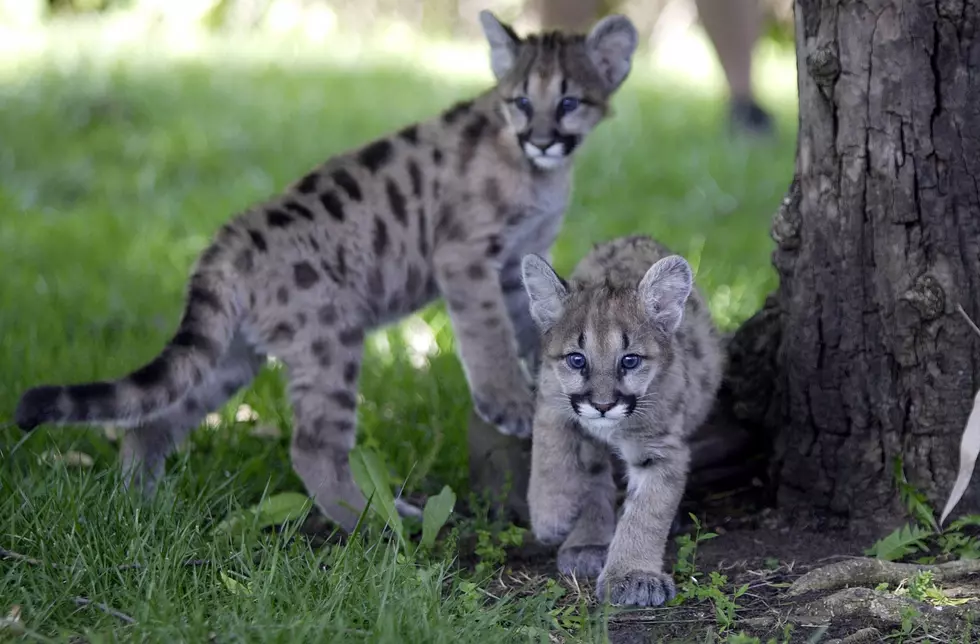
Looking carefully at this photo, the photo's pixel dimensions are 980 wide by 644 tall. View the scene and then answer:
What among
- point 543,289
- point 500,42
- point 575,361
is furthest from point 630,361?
point 500,42

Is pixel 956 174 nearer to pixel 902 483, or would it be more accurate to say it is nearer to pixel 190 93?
pixel 902 483

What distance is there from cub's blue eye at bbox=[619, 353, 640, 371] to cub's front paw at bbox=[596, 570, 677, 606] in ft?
1.91

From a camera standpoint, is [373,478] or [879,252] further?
[373,478]

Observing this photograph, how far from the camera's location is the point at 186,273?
6902mm

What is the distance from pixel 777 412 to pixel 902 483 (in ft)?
1.83

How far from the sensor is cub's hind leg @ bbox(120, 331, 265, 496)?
442 cm

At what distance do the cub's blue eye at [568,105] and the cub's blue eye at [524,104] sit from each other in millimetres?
118

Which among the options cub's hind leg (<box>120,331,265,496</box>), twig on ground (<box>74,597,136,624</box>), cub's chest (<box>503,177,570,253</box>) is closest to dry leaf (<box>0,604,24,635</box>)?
twig on ground (<box>74,597,136,624</box>)

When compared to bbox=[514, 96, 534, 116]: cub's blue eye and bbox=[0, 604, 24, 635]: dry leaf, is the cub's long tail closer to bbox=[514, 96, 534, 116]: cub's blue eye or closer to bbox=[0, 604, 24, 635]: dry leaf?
bbox=[0, 604, 24, 635]: dry leaf

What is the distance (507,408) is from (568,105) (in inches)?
48.7

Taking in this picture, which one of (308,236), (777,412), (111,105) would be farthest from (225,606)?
(111,105)

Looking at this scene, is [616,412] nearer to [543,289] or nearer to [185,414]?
[543,289]

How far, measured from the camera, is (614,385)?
354 centimetres

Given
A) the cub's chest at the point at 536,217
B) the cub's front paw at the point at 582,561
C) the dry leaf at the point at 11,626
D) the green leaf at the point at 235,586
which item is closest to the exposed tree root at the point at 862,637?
the cub's front paw at the point at 582,561
